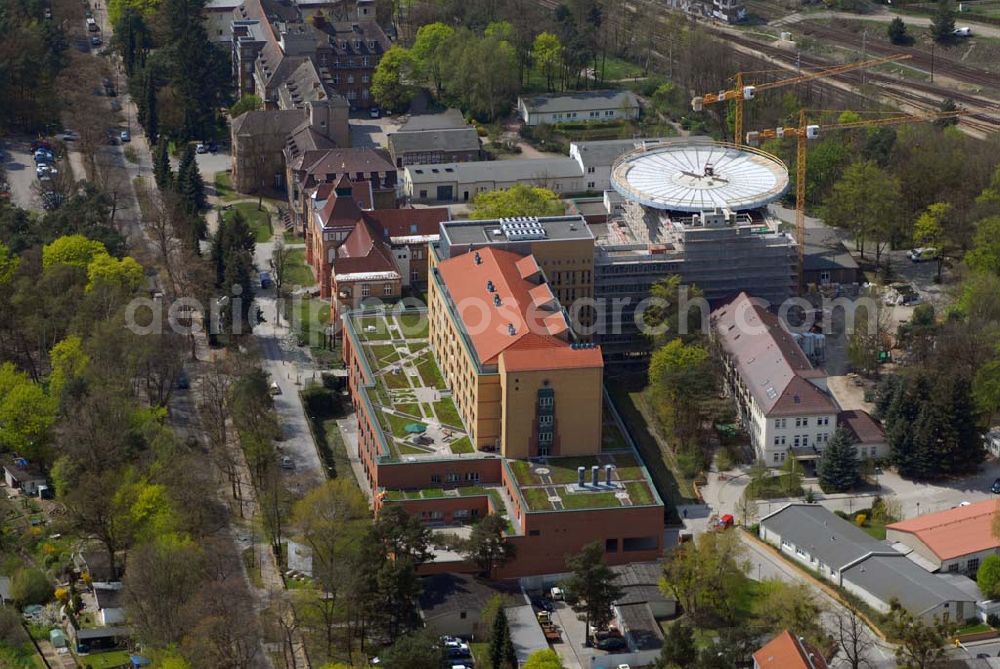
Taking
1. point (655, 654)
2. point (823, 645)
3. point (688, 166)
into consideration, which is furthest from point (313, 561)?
point (688, 166)

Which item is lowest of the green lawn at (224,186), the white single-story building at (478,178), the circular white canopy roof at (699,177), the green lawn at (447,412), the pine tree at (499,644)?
the pine tree at (499,644)

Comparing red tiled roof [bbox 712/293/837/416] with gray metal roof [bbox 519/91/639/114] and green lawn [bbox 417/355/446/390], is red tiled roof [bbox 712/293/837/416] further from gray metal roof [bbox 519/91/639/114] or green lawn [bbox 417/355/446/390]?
gray metal roof [bbox 519/91/639/114]

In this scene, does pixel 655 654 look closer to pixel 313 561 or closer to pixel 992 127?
pixel 313 561

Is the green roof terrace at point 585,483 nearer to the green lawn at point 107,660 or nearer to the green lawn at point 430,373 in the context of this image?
the green lawn at point 430,373

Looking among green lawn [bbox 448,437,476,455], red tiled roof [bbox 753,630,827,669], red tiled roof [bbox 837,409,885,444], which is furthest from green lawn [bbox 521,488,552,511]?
red tiled roof [bbox 837,409,885,444]

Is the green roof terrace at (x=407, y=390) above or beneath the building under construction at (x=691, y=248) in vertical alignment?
beneath

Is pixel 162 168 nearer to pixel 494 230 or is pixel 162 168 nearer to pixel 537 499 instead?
pixel 494 230

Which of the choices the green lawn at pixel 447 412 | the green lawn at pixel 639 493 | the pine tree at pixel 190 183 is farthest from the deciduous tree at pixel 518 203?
the green lawn at pixel 639 493
